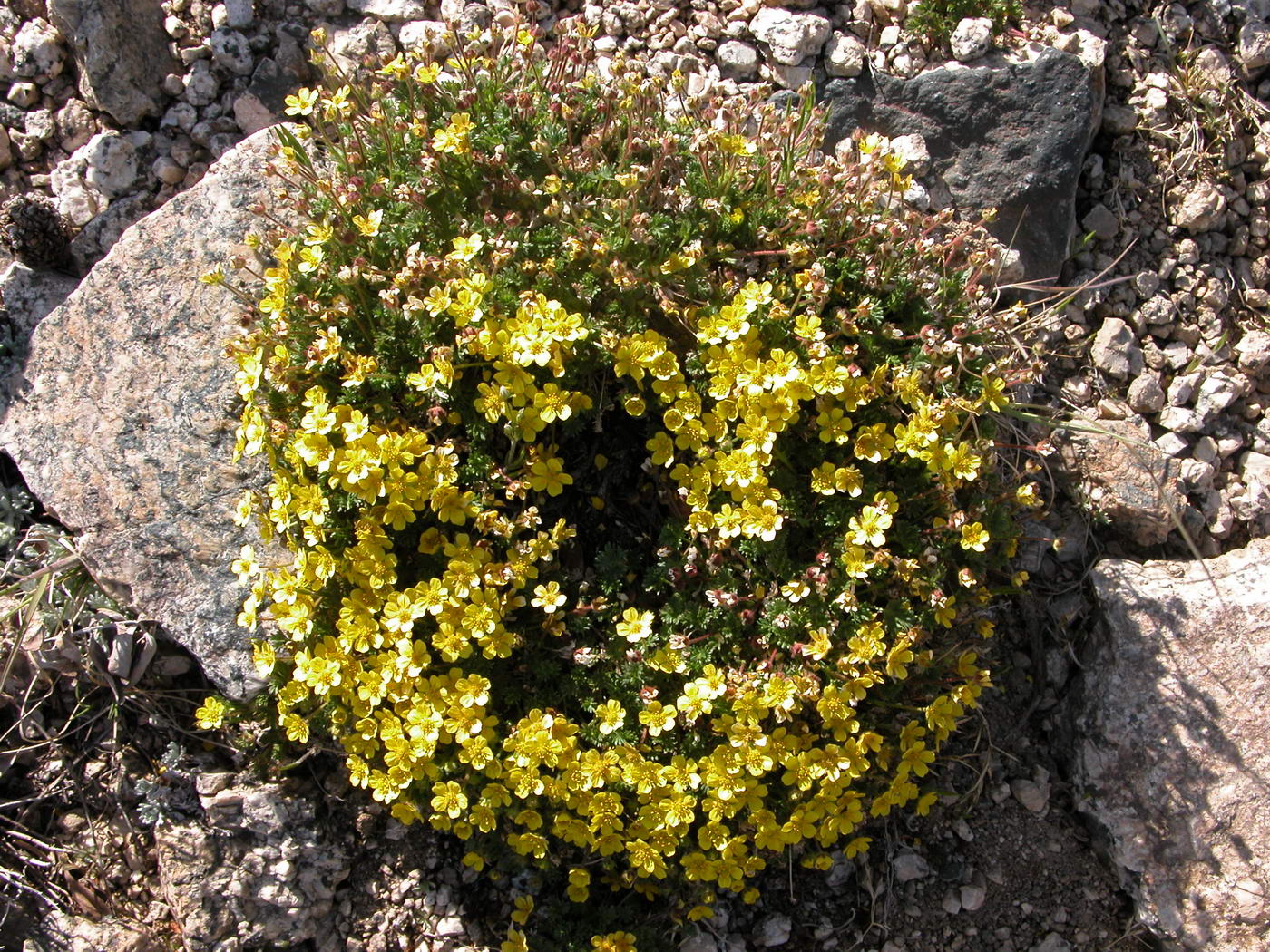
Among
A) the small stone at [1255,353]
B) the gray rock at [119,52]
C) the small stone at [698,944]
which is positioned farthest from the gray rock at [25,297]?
the small stone at [1255,353]

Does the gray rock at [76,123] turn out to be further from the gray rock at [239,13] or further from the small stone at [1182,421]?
the small stone at [1182,421]

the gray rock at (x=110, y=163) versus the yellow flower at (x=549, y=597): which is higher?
the gray rock at (x=110, y=163)

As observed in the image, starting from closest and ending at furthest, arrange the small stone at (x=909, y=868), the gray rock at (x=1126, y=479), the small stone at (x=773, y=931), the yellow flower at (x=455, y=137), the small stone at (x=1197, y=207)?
the yellow flower at (x=455, y=137)
the small stone at (x=773, y=931)
the small stone at (x=909, y=868)
the gray rock at (x=1126, y=479)
the small stone at (x=1197, y=207)

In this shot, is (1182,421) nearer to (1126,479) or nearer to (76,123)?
(1126,479)

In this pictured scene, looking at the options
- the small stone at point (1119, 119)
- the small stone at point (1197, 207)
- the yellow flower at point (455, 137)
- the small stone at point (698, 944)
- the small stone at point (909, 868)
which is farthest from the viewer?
the small stone at point (1119, 119)

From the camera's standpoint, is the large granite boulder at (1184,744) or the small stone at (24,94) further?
the small stone at (24,94)

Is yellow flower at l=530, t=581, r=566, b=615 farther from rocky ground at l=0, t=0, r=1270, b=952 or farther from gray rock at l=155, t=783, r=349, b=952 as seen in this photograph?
gray rock at l=155, t=783, r=349, b=952
